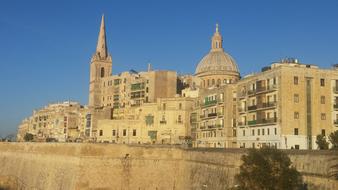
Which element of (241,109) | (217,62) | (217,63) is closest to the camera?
(241,109)

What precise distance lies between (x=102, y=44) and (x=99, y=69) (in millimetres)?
6723

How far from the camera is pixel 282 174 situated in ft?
68.4

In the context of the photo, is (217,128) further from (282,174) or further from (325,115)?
(282,174)

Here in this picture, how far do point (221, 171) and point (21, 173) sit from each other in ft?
98.0

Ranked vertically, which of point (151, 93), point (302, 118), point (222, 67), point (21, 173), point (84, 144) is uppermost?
point (222, 67)

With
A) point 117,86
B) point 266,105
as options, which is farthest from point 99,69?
point 266,105

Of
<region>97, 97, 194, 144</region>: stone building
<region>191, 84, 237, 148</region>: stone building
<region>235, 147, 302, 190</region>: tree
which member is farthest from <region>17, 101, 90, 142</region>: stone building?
<region>235, 147, 302, 190</region>: tree

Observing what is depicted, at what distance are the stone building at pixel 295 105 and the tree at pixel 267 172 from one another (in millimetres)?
22432

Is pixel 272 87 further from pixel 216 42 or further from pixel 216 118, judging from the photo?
pixel 216 42

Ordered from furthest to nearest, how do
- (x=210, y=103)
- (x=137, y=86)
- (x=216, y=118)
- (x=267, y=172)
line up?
(x=137, y=86) → (x=210, y=103) → (x=216, y=118) → (x=267, y=172)

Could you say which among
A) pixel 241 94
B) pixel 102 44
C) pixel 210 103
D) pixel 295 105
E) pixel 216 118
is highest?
pixel 102 44

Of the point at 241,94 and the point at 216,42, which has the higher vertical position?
the point at 216,42

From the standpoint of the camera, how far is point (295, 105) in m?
45.9

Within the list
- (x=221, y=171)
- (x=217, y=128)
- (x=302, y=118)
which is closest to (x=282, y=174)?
(x=221, y=171)
